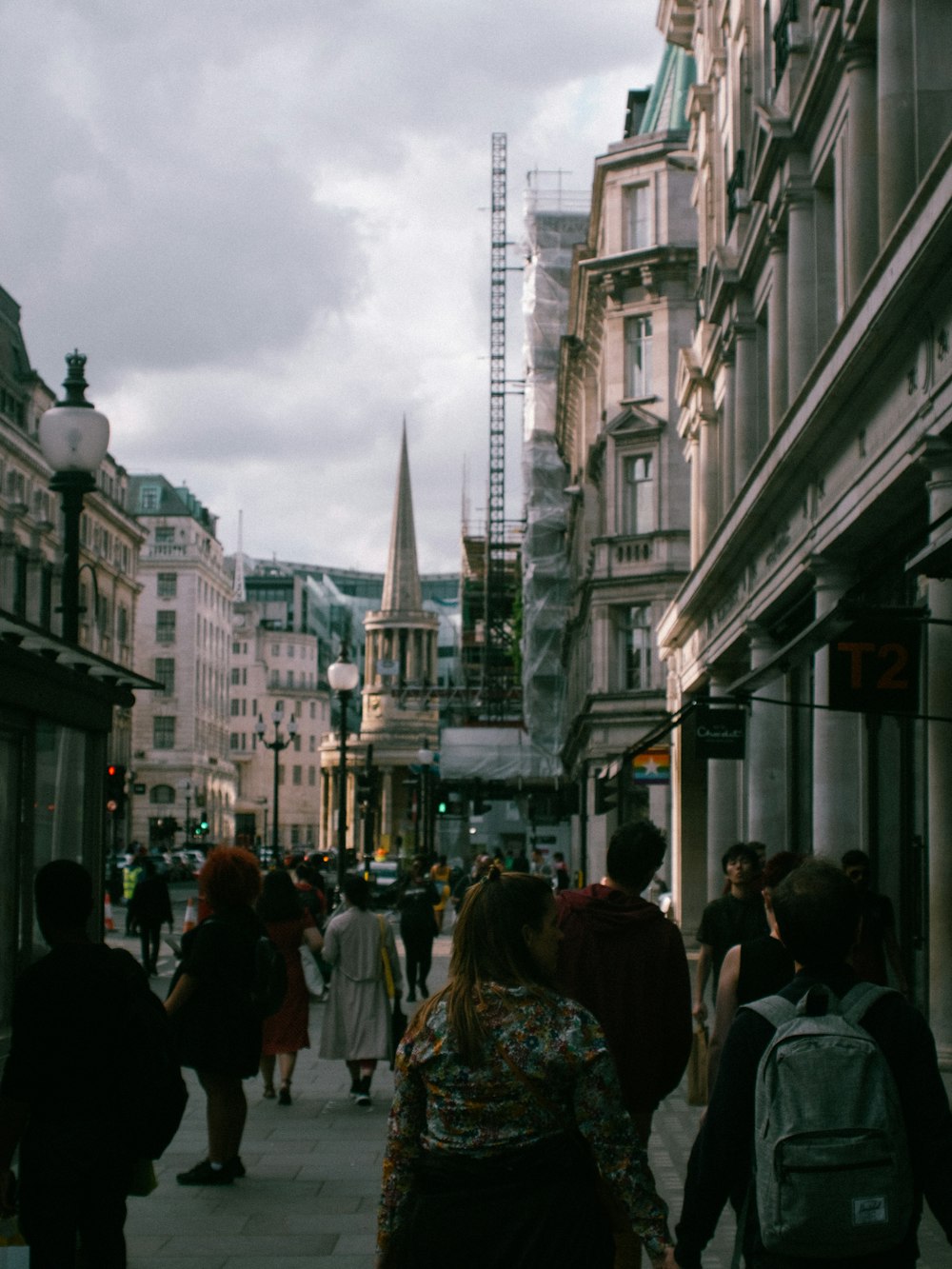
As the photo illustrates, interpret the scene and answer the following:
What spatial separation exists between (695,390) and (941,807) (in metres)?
18.8

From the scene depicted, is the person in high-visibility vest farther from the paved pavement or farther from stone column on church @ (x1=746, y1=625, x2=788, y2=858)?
the paved pavement

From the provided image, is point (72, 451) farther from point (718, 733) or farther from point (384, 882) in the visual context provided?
point (384, 882)

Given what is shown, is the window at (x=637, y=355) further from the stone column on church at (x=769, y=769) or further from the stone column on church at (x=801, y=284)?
the stone column on church at (x=801, y=284)

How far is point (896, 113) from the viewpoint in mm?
15258

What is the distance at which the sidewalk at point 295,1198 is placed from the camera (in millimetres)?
8422

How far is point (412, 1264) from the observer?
4.12 m

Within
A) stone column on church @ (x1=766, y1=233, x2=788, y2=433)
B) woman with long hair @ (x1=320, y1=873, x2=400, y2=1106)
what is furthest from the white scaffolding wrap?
woman with long hair @ (x1=320, y1=873, x2=400, y2=1106)

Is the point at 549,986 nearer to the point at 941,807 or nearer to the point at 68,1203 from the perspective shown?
the point at 68,1203

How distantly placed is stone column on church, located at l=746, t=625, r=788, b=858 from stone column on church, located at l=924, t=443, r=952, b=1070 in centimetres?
1012

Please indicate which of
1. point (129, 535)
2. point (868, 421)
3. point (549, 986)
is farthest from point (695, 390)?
point (129, 535)

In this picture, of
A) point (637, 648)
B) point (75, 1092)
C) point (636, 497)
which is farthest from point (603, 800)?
point (75, 1092)

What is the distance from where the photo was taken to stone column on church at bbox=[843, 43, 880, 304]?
16.9m

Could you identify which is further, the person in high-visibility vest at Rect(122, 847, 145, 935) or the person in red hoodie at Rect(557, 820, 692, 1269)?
the person in high-visibility vest at Rect(122, 847, 145, 935)

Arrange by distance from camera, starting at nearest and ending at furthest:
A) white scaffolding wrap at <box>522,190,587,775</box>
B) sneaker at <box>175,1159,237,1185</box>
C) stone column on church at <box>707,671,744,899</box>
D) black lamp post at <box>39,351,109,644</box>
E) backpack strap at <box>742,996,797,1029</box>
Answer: backpack strap at <box>742,996,797,1029</box> < sneaker at <box>175,1159,237,1185</box> < black lamp post at <box>39,351,109,644</box> < stone column on church at <box>707,671,744,899</box> < white scaffolding wrap at <box>522,190,587,775</box>
